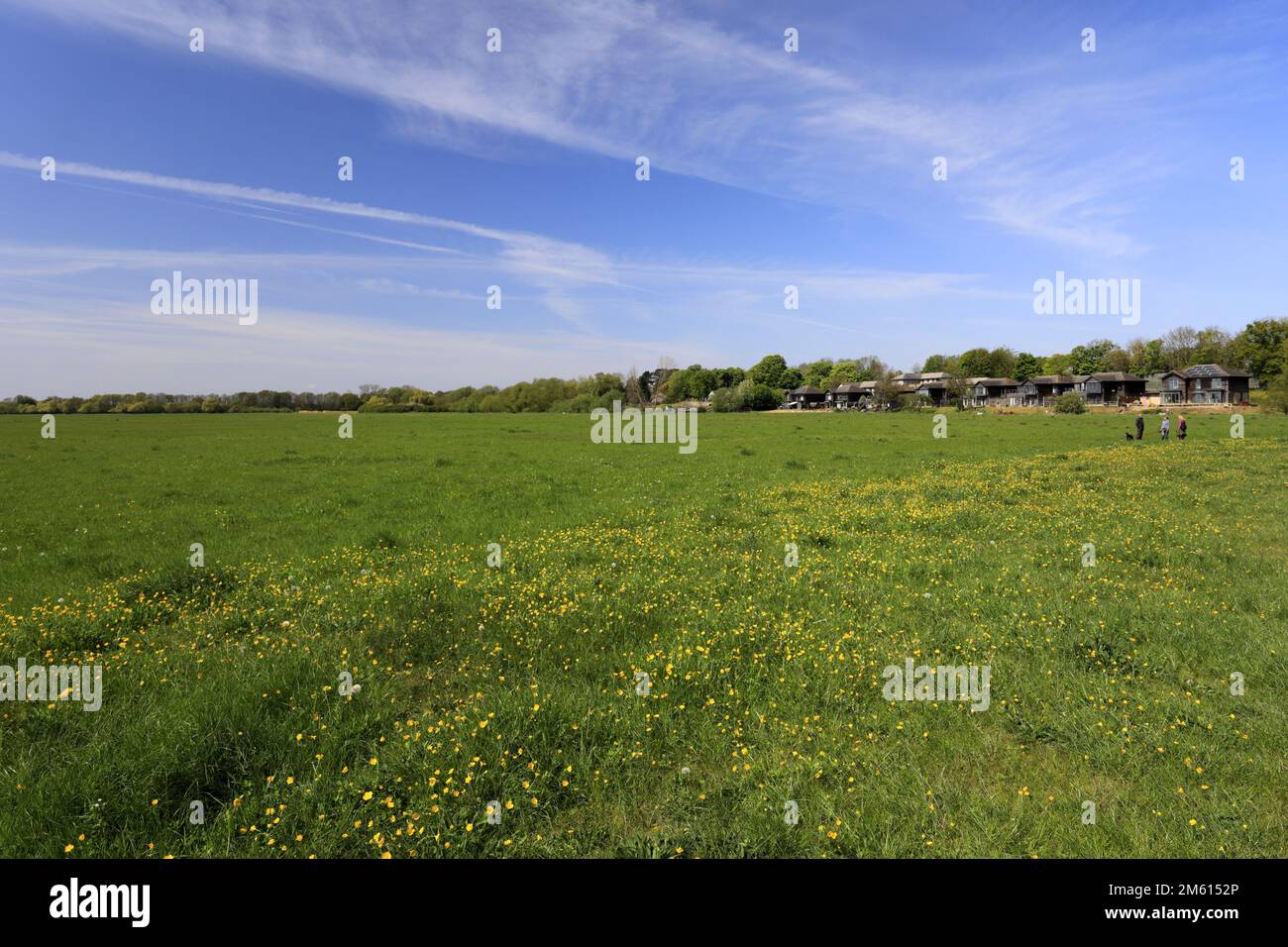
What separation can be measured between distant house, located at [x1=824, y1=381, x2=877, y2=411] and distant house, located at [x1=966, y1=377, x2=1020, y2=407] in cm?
2715

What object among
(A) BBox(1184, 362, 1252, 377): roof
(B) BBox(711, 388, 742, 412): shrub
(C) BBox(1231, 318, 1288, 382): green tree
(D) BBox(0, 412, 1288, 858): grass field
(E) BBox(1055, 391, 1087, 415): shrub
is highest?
(C) BBox(1231, 318, 1288, 382): green tree

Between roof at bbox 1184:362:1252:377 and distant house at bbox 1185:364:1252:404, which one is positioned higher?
roof at bbox 1184:362:1252:377

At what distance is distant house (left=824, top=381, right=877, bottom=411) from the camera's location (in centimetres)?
18200

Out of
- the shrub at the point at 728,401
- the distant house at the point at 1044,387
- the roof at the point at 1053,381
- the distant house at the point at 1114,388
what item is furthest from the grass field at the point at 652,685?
the distant house at the point at 1114,388

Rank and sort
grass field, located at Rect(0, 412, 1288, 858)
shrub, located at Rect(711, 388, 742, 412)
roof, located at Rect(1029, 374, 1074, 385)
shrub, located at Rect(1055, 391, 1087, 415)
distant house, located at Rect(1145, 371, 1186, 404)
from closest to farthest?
1. grass field, located at Rect(0, 412, 1288, 858)
2. shrub, located at Rect(1055, 391, 1087, 415)
3. distant house, located at Rect(1145, 371, 1186, 404)
4. shrub, located at Rect(711, 388, 742, 412)
5. roof, located at Rect(1029, 374, 1074, 385)

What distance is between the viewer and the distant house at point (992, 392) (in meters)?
160

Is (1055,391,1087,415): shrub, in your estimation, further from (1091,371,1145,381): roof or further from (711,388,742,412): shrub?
(711,388,742,412): shrub

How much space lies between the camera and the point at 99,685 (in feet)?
22.7

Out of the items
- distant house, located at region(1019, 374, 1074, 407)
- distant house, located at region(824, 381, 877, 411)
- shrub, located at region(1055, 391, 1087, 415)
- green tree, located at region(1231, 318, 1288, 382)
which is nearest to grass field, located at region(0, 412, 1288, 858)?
shrub, located at region(1055, 391, 1087, 415)

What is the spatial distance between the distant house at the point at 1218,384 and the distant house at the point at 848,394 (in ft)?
236

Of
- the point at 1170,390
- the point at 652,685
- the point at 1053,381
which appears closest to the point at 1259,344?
the point at 1170,390
